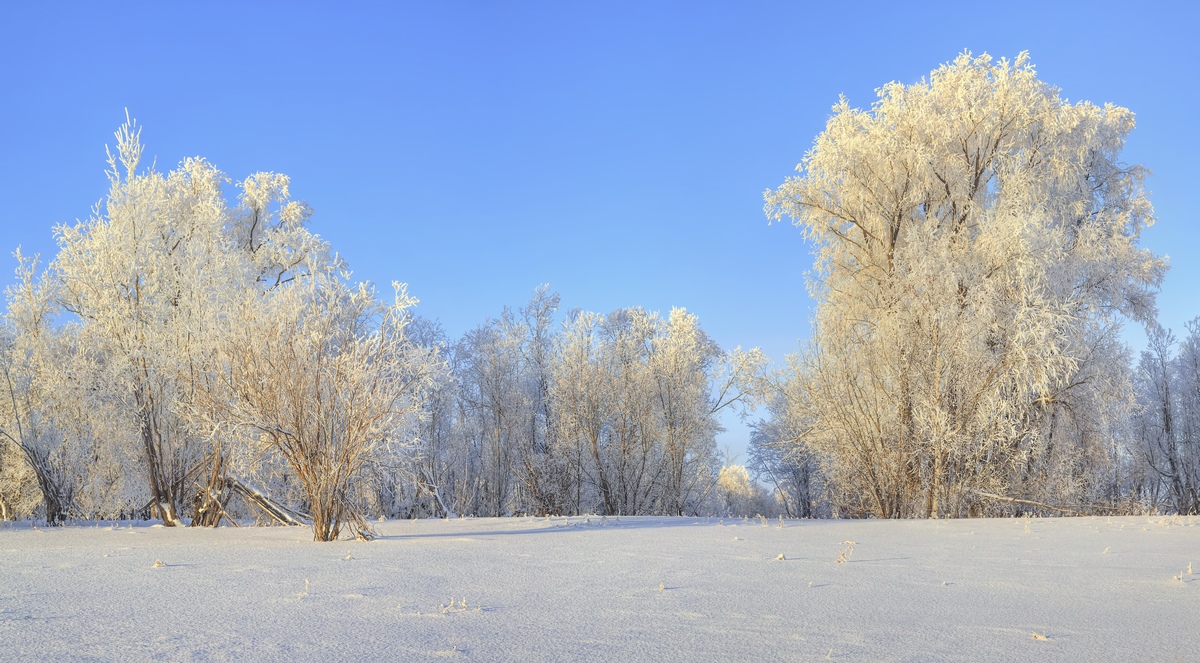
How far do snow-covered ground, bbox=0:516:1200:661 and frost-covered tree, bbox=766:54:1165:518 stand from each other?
5.60m

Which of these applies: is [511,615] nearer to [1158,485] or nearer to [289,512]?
[289,512]

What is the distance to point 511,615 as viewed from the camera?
288cm

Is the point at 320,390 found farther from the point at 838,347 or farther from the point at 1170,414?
the point at 1170,414

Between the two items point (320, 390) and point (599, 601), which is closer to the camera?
point (599, 601)

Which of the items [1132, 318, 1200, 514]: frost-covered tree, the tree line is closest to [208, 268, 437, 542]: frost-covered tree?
the tree line

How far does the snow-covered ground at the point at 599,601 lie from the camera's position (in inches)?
94.2

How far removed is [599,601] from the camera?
10.5ft

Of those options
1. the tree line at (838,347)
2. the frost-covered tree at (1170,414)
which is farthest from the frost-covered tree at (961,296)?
the frost-covered tree at (1170,414)

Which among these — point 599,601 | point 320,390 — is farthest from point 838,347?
point 599,601

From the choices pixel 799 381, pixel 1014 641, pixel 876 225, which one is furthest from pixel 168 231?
pixel 1014 641

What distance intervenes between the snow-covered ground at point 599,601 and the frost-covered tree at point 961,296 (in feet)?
18.4

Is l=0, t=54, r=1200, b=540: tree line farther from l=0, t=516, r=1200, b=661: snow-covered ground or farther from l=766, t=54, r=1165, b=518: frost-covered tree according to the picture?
l=0, t=516, r=1200, b=661: snow-covered ground

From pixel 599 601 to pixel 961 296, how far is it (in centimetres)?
1032

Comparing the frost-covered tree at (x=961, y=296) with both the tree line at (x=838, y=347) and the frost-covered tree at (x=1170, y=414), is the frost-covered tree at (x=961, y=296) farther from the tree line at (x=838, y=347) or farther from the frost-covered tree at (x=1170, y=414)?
the frost-covered tree at (x=1170, y=414)
